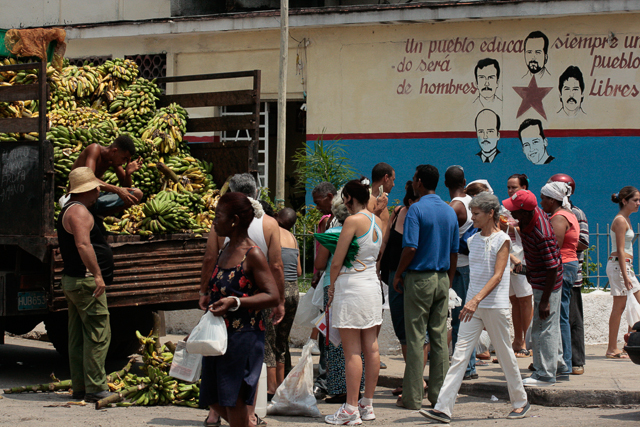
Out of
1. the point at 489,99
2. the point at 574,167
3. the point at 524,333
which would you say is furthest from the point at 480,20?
the point at 524,333

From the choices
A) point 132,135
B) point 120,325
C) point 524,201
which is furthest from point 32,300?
point 524,201

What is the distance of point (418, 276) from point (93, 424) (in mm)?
2586

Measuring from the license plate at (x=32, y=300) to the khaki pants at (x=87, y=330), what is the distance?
515 millimetres

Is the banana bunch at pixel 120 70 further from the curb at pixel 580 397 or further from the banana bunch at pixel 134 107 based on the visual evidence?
the curb at pixel 580 397

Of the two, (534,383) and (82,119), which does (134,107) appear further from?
(534,383)

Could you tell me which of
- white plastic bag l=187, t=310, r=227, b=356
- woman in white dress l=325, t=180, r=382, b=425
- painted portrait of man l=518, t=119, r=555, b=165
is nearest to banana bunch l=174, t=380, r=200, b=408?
woman in white dress l=325, t=180, r=382, b=425

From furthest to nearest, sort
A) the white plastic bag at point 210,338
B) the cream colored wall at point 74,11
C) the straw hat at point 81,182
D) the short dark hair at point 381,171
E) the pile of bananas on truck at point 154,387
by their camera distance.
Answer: the cream colored wall at point 74,11, the short dark hair at point 381,171, the pile of bananas on truck at point 154,387, the straw hat at point 81,182, the white plastic bag at point 210,338

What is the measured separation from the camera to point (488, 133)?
39.7 ft

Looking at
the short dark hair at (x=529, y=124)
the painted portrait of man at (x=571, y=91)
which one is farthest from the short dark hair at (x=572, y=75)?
the short dark hair at (x=529, y=124)

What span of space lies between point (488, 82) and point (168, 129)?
606cm

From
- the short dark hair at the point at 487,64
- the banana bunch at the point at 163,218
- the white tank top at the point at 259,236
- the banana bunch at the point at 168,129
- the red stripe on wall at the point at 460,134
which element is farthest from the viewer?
the short dark hair at the point at 487,64

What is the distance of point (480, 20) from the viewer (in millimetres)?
11930

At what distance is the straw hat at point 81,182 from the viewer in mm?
5750

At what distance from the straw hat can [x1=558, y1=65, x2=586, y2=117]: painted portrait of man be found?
27.7 feet
